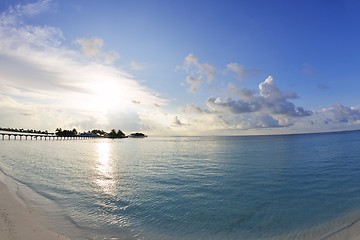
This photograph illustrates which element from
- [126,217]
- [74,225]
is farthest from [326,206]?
[74,225]

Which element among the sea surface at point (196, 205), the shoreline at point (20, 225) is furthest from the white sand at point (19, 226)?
the sea surface at point (196, 205)

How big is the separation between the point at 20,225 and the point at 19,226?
20 centimetres

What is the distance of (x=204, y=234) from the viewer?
13141 millimetres

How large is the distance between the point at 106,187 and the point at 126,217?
1077 cm

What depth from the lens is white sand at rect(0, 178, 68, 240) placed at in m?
11.4

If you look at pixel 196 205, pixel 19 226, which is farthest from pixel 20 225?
pixel 196 205

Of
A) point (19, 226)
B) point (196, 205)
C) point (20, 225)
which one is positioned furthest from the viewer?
point (196, 205)

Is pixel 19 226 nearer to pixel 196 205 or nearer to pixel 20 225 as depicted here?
pixel 20 225

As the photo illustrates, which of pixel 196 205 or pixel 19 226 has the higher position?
pixel 19 226

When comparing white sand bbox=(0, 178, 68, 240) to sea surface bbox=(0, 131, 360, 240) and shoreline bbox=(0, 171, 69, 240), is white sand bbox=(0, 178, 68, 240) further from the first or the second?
sea surface bbox=(0, 131, 360, 240)

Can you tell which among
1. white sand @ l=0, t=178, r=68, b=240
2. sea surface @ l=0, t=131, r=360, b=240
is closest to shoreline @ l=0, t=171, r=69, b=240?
white sand @ l=0, t=178, r=68, b=240

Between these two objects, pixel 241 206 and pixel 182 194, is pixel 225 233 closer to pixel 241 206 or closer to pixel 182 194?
pixel 241 206

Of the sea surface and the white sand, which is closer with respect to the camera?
the white sand

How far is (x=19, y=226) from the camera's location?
41.5 ft
